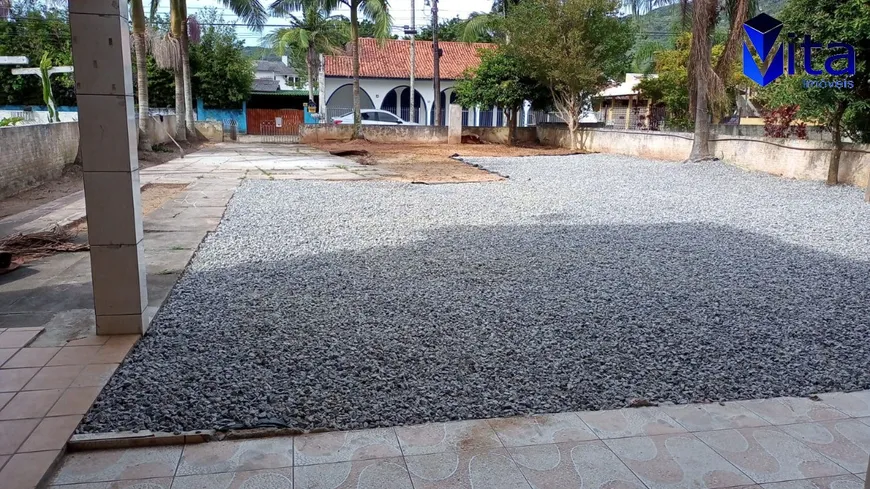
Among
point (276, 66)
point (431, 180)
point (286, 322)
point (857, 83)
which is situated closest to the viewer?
point (286, 322)

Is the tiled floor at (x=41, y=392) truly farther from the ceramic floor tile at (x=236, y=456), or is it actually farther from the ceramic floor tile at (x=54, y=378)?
the ceramic floor tile at (x=236, y=456)

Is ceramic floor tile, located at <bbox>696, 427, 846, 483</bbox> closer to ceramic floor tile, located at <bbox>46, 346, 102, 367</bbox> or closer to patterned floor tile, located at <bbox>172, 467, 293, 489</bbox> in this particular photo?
patterned floor tile, located at <bbox>172, 467, 293, 489</bbox>

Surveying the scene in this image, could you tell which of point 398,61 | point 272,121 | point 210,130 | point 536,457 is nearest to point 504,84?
point 210,130

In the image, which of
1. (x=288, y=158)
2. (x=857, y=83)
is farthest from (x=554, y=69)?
(x=857, y=83)

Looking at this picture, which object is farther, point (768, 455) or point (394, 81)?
point (394, 81)

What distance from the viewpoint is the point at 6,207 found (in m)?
9.63

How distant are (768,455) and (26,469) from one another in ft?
10.1

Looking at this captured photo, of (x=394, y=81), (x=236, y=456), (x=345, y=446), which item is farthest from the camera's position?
(x=394, y=81)

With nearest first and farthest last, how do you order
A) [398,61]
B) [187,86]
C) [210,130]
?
[187,86], [210,130], [398,61]

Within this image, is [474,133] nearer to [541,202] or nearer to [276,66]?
[541,202]

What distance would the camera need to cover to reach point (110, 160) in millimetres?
3807

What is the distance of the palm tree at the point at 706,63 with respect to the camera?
14.5m

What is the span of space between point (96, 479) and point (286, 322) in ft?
6.11

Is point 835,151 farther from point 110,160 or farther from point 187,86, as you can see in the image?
point 187,86
